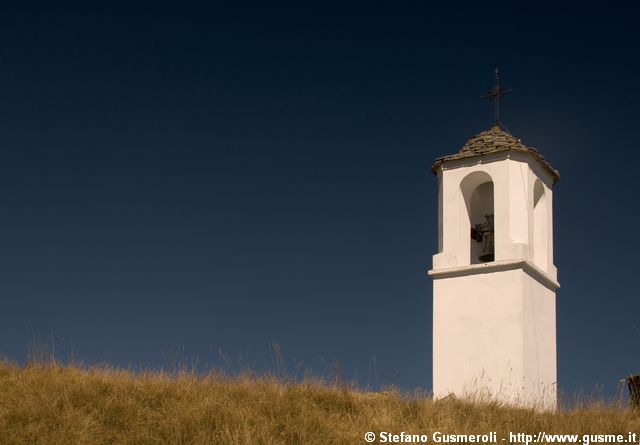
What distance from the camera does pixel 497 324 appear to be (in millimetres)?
14758

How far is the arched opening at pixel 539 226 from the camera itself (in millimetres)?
16203

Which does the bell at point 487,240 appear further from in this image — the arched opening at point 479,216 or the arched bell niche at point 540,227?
the arched bell niche at point 540,227

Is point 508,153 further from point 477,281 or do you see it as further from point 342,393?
point 342,393

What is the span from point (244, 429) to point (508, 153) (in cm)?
788

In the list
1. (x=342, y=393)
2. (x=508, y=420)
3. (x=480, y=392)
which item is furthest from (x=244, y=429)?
(x=480, y=392)

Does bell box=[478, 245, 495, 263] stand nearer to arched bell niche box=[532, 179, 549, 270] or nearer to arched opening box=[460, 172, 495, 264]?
arched opening box=[460, 172, 495, 264]

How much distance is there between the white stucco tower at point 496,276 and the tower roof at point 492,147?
18mm

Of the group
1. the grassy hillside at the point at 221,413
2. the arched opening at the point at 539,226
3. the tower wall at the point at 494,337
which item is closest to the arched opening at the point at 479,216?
the arched opening at the point at 539,226

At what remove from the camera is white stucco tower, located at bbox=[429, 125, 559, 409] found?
47.8 feet

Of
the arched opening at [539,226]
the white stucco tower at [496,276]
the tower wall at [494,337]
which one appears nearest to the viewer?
the tower wall at [494,337]

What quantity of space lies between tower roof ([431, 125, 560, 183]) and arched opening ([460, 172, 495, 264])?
1.36ft

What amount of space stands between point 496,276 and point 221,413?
628 centimetres

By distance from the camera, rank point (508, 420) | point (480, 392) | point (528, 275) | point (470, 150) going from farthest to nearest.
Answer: point (470, 150) < point (528, 275) < point (480, 392) < point (508, 420)

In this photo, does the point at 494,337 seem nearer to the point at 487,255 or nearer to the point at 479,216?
the point at 487,255
